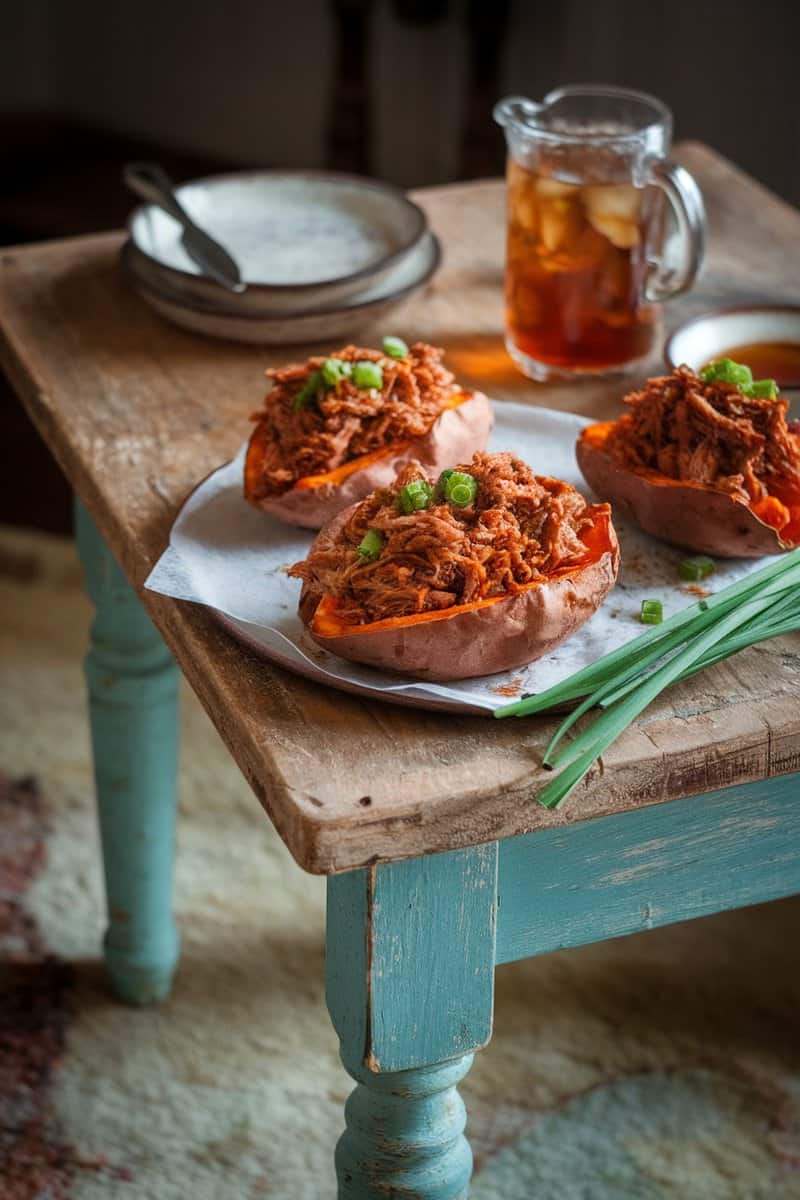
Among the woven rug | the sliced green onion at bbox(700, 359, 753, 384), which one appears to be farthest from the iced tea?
the woven rug

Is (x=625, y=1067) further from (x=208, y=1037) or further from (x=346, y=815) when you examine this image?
(x=346, y=815)

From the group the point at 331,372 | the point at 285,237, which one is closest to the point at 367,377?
the point at 331,372

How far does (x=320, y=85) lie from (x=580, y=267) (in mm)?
2370

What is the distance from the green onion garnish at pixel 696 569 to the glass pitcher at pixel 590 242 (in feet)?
1.15

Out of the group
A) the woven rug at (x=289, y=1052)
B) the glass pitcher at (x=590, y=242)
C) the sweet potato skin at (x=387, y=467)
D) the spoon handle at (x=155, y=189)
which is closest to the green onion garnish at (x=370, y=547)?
the sweet potato skin at (x=387, y=467)

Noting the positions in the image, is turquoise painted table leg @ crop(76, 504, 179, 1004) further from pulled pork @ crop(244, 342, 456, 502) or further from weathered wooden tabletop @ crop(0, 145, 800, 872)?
pulled pork @ crop(244, 342, 456, 502)

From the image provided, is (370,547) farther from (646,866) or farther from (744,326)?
(744,326)

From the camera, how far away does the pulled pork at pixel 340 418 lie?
1112 mm

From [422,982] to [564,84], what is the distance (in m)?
2.69

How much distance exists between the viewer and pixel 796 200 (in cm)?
292

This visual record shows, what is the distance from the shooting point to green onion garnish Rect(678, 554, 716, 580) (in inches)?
41.6

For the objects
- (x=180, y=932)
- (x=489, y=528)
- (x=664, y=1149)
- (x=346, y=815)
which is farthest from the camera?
(x=180, y=932)

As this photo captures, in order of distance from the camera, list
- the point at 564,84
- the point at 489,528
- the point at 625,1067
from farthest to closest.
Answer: the point at 564,84
the point at 625,1067
the point at 489,528

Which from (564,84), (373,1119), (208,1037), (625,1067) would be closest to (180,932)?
(208,1037)
